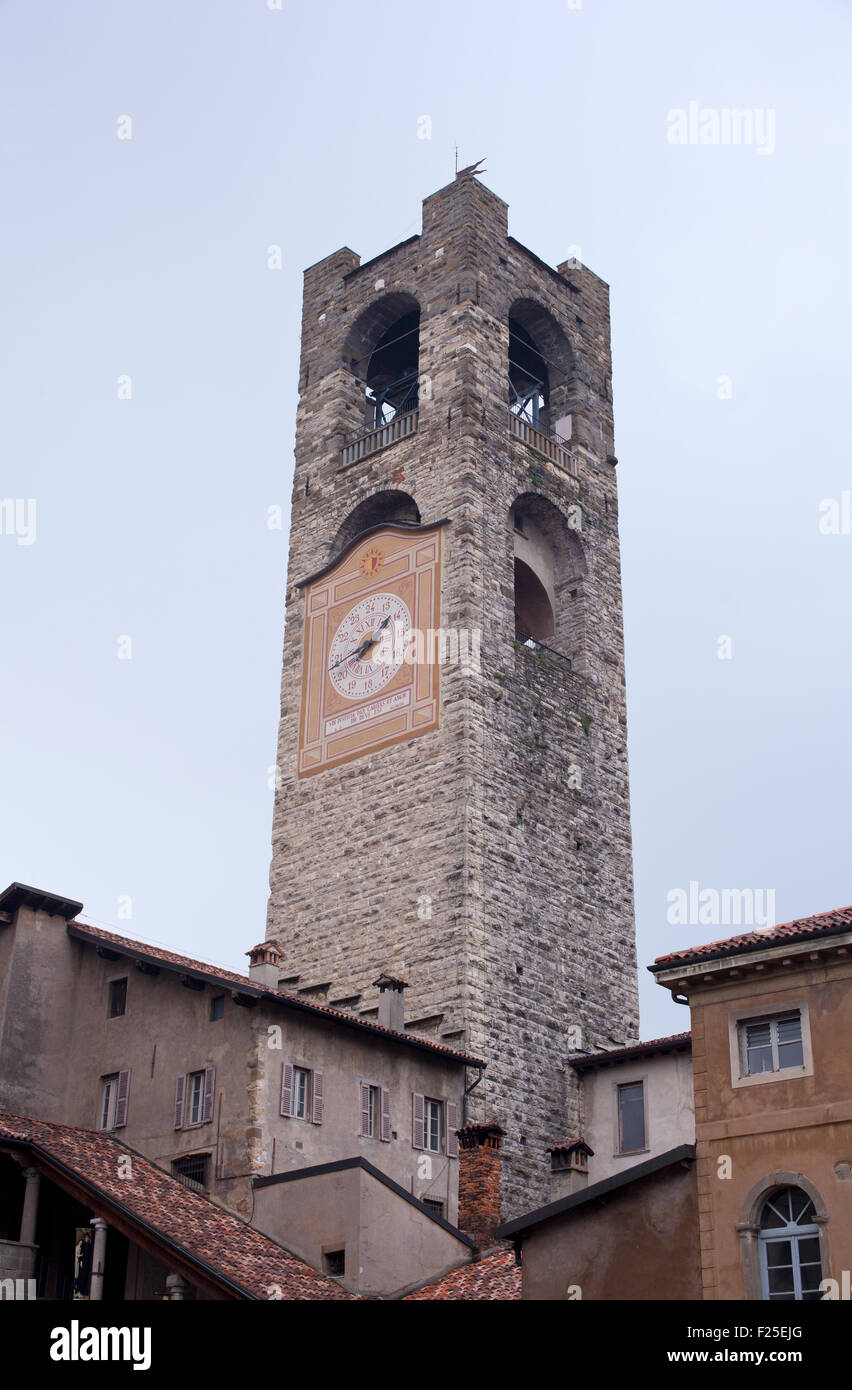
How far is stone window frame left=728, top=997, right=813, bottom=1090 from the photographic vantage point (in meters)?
18.8

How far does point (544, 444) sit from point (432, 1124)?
1701 cm

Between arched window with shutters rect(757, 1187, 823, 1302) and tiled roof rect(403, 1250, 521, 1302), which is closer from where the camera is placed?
arched window with shutters rect(757, 1187, 823, 1302)

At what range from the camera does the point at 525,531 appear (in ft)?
125

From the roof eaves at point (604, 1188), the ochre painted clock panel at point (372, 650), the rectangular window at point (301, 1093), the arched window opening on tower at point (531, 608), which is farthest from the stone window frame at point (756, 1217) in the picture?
the arched window opening on tower at point (531, 608)

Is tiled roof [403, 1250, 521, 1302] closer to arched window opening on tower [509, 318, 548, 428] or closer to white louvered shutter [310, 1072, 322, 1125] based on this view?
white louvered shutter [310, 1072, 322, 1125]

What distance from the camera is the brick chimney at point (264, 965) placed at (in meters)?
27.7

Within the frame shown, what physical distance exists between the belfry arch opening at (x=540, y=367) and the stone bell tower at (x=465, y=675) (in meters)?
0.07

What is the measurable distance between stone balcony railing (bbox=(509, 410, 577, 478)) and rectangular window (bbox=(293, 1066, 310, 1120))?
17043 mm

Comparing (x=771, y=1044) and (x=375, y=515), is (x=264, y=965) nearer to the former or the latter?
(x=771, y=1044)

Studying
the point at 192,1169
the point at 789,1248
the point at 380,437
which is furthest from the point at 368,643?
the point at 789,1248

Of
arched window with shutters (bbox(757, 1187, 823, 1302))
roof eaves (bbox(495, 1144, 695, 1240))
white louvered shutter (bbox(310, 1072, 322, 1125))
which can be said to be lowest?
arched window with shutters (bbox(757, 1187, 823, 1302))

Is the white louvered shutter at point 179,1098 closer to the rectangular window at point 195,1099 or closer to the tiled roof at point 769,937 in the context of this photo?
the rectangular window at point 195,1099

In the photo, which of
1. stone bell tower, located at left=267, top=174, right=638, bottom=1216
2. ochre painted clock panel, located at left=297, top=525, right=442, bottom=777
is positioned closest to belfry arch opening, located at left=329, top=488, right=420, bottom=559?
stone bell tower, located at left=267, top=174, right=638, bottom=1216
